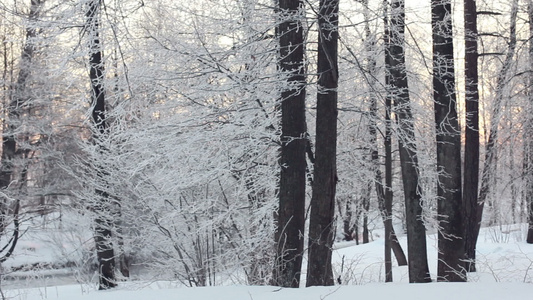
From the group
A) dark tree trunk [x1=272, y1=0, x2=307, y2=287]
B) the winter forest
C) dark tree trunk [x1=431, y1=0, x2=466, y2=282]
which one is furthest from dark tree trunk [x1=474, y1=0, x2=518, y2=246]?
dark tree trunk [x1=272, y1=0, x2=307, y2=287]

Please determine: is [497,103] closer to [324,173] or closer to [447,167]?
[447,167]

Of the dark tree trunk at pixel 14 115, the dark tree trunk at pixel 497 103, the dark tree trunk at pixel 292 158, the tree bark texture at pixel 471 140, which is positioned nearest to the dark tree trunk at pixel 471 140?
the tree bark texture at pixel 471 140

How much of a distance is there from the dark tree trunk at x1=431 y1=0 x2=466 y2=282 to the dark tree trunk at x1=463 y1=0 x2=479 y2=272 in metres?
1.85

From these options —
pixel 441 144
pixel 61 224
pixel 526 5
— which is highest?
pixel 526 5

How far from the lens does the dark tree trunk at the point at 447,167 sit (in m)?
7.88

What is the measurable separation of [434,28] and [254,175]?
136 inches

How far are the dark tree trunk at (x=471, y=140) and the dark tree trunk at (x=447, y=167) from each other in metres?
1.85

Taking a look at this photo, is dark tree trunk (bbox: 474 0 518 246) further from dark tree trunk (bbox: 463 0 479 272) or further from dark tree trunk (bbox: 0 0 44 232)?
dark tree trunk (bbox: 0 0 44 232)

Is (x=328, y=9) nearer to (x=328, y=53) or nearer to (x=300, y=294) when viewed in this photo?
(x=328, y=53)

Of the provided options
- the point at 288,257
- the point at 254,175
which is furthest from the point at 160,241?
the point at 288,257

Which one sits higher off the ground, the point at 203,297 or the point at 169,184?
the point at 169,184

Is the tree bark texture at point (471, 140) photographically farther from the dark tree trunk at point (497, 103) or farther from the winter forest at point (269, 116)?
the dark tree trunk at point (497, 103)

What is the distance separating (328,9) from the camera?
6.12 m

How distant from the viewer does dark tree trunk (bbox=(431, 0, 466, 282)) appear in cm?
788
